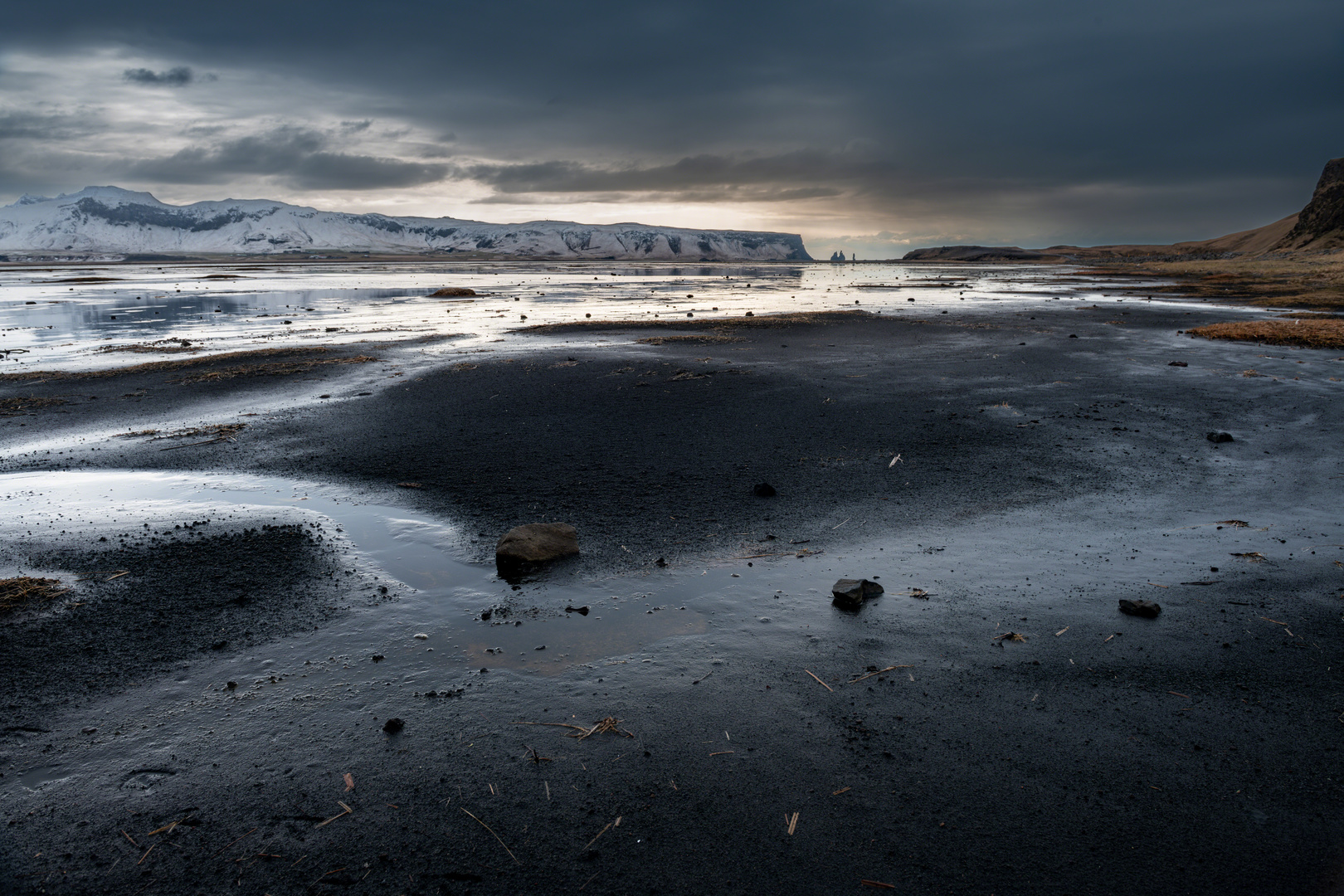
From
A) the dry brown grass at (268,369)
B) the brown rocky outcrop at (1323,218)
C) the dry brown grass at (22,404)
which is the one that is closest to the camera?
the dry brown grass at (22,404)

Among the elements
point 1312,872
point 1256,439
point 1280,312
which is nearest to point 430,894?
point 1312,872

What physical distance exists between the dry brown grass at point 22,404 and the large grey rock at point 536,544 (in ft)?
42.9

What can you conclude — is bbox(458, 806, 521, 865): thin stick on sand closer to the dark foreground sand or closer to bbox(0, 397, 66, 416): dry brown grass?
the dark foreground sand

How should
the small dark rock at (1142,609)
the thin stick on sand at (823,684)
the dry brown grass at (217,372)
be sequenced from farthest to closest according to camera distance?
1. the dry brown grass at (217,372)
2. the small dark rock at (1142,609)
3. the thin stick on sand at (823,684)

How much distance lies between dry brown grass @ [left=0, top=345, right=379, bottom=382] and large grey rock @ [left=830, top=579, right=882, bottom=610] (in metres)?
16.9

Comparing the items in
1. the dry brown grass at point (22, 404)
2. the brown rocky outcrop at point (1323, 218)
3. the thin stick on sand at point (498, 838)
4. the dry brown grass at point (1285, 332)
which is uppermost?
the brown rocky outcrop at point (1323, 218)

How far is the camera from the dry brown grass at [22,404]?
14.0 metres

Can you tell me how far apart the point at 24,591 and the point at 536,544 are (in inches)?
179

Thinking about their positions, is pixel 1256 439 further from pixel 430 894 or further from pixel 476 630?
pixel 430 894

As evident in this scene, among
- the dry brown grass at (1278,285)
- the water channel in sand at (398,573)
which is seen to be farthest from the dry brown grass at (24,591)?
the dry brown grass at (1278,285)

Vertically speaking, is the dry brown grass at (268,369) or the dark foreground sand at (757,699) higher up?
the dry brown grass at (268,369)

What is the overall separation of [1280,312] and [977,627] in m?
35.6

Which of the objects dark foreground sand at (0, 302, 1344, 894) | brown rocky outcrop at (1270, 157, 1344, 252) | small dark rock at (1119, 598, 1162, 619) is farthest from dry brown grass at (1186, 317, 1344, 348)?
brown rocky outcrop at (1270, 157, 1344, 252)

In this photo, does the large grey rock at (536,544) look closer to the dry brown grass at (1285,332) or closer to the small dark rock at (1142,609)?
the small dark rock at (1142,609)
